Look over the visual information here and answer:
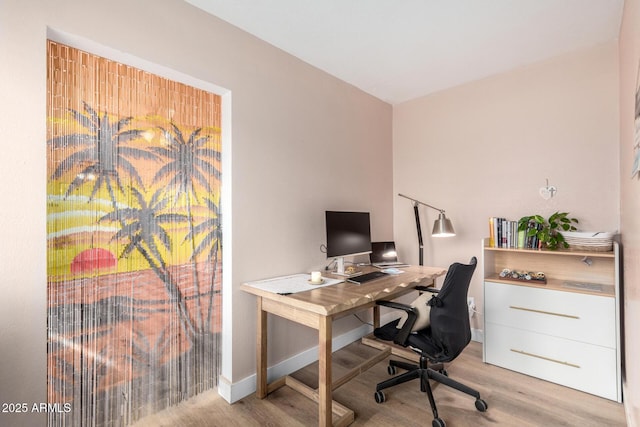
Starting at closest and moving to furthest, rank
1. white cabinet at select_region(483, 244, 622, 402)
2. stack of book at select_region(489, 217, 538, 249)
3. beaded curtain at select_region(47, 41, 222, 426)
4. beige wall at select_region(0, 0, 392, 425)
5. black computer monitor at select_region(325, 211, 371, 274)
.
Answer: beige wall at select_region(0, 0, 392, 425), beaded curtain at select_region(47, 41, 222, 426), white cabinet at select_region(483, 244, 622, 402), black computer monitor at select_region(325, 211, 371, 274), stack of book at select_region(489, 217, 538, 249)

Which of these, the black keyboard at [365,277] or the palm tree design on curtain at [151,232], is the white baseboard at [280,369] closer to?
the palm tree design on curtain at [151,232]

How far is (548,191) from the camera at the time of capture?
2600 mm

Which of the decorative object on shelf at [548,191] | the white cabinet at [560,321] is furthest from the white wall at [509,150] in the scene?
the white cabinet at [560,321]

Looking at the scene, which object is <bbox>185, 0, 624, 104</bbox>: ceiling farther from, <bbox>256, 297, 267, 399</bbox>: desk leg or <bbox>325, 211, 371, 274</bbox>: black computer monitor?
<bbox>256, 297, 267, 399</bbox>: desk leg

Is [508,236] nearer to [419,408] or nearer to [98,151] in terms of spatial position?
[419,408]

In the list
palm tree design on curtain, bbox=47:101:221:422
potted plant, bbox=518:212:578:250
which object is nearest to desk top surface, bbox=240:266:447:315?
palm tree design on curtain, bbox=47:101:221:422

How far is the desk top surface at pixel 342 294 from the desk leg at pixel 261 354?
14 centimetres

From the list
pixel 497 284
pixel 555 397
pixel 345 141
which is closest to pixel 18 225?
pixel 345 141

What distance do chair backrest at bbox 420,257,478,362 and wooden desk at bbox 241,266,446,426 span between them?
0.34 meters

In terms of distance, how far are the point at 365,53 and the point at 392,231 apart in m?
1.98

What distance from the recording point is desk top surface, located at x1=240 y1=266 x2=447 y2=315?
1.68m

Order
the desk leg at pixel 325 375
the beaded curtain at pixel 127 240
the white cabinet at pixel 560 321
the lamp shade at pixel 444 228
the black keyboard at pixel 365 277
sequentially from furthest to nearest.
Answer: the lamp shade at pixel 444 228
the black keyboard at pixel 365 277
the white cabinet at pixel 560 321
the desk leg at pixel 325 375
the beaded curtain at pixel 127 240

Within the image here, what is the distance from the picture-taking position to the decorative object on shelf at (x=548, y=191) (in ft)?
8.48

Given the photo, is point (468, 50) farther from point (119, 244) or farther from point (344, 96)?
point (119, 244)
